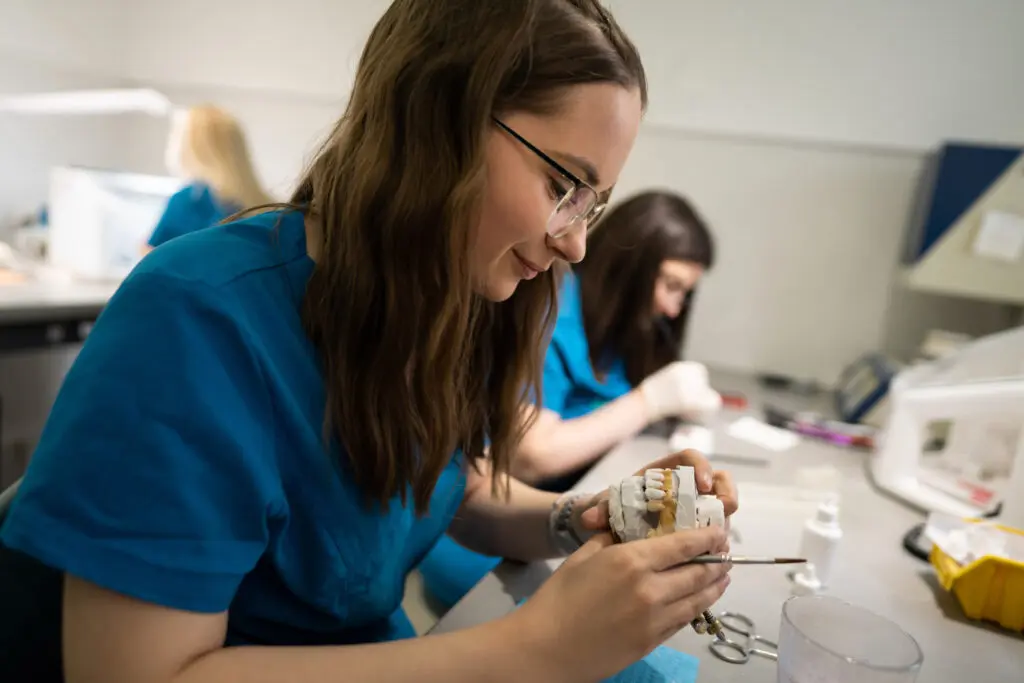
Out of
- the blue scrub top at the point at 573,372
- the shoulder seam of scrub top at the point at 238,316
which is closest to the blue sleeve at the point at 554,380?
the blue scrub top at the point at 573,372

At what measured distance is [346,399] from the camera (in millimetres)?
601

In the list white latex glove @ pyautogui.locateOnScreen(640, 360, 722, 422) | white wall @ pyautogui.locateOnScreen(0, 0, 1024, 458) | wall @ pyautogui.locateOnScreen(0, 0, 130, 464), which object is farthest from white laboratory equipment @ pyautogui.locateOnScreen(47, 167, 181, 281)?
white latex glove @ pyautogui.locateOnScreen(640, 360, 722, 422)

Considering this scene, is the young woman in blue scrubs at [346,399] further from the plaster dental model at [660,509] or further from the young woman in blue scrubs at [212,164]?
the young woman in blue scrubs at [212,164]

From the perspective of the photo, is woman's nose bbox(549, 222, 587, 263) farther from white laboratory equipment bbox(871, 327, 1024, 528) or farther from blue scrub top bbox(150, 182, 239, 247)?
blue scrub top bbox(150, 182, 239, 247)

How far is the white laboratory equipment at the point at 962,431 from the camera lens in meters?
1.19

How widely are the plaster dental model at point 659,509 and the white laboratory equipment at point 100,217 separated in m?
1.99

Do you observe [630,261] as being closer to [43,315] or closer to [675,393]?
[675,393]

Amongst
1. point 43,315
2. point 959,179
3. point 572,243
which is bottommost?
point 43,315

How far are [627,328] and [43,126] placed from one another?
8.53 ft

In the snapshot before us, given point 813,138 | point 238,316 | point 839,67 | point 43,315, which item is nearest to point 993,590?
point 238,316

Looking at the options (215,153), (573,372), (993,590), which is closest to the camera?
(993,590)

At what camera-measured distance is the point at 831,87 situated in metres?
2.22

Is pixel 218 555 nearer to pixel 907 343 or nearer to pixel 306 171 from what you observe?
pixel 306 171

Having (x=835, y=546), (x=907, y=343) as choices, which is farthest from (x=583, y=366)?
(x=907, y=343)
